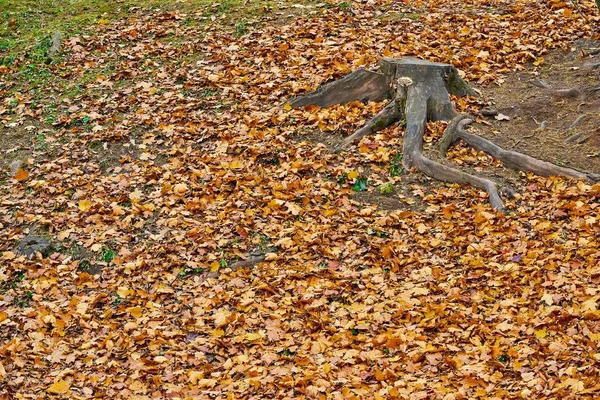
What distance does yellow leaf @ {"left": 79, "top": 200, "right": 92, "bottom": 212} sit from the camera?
8617 mm

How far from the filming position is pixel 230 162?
9086mm

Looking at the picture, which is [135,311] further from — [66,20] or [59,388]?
[66,20]

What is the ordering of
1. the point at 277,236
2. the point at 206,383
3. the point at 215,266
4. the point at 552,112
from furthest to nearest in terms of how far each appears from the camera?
the point at 552,112 → the point at 277,236 → the point at 215,266 → the point at 206,383

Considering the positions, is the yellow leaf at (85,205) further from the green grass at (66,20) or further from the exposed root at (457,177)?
the exposed root at (457,177)

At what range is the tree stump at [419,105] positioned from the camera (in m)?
8.27

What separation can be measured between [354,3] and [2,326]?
8.40m

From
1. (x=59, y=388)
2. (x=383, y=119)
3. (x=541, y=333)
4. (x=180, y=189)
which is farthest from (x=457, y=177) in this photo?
(x=59, y=388)

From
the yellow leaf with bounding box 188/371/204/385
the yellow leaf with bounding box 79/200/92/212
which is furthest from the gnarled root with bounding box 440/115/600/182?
the yellow leaf with bounding box 79/200/92/212

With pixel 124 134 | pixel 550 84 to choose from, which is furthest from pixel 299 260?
pixel 550 84

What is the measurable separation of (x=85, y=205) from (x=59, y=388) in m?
3.04

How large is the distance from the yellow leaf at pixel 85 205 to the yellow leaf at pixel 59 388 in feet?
9.53

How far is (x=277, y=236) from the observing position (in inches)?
307

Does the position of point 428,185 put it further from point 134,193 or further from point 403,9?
point 403,9

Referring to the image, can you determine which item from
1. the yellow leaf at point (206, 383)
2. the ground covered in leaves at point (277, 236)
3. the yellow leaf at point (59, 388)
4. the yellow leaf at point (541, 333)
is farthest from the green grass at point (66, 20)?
the yellow leaf at point (541, 333)
